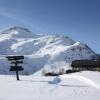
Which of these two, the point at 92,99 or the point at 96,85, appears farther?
the point at 96,85

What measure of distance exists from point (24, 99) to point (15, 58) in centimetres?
1072

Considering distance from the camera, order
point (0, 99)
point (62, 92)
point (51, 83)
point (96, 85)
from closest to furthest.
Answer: point (0, 99)
point (62, 92)
point (96, 85)
point (51, 83)

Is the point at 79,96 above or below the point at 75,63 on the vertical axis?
below

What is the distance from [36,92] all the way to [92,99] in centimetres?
369

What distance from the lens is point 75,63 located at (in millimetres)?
41188

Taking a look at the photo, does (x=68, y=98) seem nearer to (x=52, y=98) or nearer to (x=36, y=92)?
(x=52, y=98)

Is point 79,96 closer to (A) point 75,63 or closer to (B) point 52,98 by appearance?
(B) point 52,98

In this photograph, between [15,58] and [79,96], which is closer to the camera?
[79,96]

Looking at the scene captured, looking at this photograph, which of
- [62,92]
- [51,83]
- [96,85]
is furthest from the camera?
[51,83]

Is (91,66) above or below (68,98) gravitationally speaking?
above

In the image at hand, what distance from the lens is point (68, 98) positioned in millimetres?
15094

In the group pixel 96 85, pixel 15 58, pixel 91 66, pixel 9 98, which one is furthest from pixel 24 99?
pixel 91 66

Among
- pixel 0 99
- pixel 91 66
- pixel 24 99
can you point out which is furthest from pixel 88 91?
pixel 91 66

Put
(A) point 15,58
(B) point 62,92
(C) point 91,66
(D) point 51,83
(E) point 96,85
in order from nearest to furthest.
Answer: (B) point 62,92 → (E) point 96,85 → (D) point 51,83 → (A) point 15,58 → (C) point 91,66
